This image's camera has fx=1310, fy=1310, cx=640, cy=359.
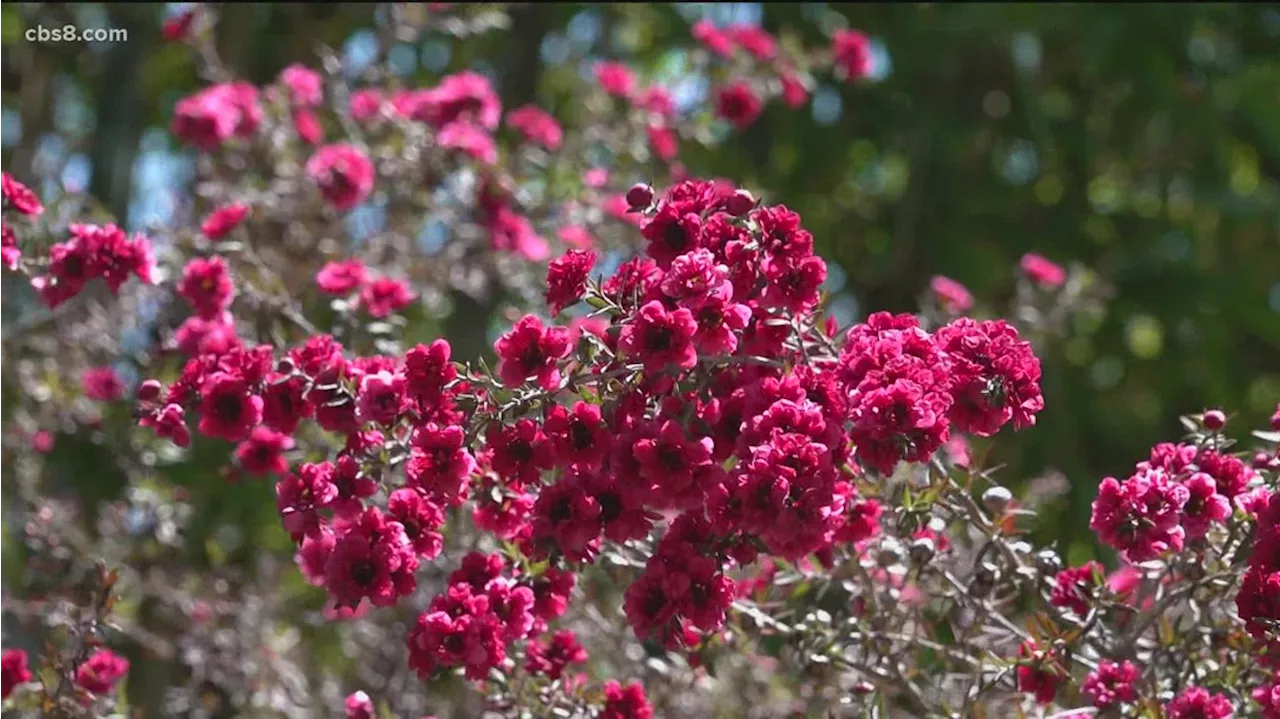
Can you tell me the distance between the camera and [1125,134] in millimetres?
4793

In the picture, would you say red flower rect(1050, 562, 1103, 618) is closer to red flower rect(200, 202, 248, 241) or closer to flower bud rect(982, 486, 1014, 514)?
flower bud rect(982, 486, 1014, 514)

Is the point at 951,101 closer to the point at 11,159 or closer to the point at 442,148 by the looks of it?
the point at 442,148

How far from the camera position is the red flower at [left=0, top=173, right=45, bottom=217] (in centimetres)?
224

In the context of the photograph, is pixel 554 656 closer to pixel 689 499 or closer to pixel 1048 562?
pixel 689 499

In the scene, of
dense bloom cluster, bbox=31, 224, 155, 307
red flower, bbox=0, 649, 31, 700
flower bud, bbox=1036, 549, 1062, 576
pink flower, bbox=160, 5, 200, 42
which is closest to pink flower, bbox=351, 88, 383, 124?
pink flower, bbox=160, 5, 200, 42

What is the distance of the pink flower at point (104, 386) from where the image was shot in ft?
10.6

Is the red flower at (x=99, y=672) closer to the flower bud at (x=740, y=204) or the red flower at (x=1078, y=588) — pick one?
the flower bud at (x=740, y=204)

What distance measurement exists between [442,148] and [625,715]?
1.99m

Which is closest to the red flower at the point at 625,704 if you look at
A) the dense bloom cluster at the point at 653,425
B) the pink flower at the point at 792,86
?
the dense bloom cluster at the point at 653,425

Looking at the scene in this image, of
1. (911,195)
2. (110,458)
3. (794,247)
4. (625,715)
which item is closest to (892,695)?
(625,715)

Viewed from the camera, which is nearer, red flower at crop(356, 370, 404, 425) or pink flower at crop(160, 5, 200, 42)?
red flower at crop(356, 370, 404, 425)

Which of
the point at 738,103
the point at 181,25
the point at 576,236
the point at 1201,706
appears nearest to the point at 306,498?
the point at 1201,706

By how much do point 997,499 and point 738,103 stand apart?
7.26 ft

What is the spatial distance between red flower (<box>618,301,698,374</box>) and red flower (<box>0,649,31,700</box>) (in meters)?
1.14
